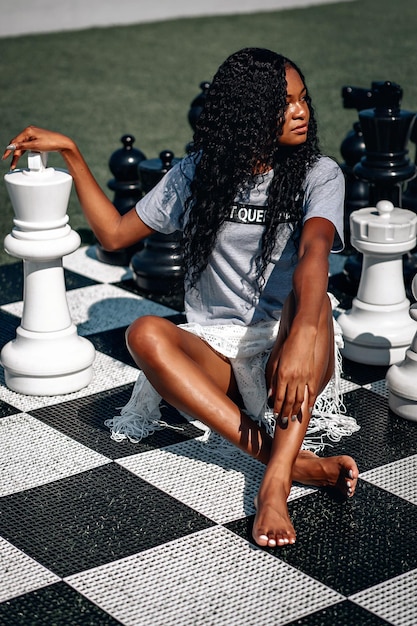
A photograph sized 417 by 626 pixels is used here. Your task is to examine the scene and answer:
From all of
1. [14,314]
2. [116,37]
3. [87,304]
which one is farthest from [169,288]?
[116,37]

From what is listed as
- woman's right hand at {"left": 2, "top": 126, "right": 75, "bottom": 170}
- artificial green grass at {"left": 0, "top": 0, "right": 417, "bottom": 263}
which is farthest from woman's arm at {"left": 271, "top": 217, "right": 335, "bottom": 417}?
artificial green grass at {"left": 0, "top": 0, "right": 417, "bottom": 263}

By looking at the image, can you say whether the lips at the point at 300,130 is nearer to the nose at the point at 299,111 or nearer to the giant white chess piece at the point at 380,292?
the nose at the point at 299,111

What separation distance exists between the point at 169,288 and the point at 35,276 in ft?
2.54

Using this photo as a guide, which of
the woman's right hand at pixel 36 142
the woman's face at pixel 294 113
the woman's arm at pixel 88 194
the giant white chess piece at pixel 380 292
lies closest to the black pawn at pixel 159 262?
the giant white chess piece at pixel 380 292

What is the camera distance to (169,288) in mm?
3203

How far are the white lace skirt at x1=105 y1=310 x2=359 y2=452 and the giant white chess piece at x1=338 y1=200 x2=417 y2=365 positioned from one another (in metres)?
0.33

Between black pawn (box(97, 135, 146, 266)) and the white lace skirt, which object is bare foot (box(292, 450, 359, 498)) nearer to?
the white lace skirt

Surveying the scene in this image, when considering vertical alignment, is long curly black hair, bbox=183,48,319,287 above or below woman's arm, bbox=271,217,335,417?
above

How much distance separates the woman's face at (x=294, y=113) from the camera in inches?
84.0

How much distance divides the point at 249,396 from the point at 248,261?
0.29 meters

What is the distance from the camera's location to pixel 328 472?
2.01 m

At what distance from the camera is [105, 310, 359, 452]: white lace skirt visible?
222cm

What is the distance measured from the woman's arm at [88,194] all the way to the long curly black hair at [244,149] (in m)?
0.15

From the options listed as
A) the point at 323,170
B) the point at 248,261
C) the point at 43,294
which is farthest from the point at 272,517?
the point at 43,294
